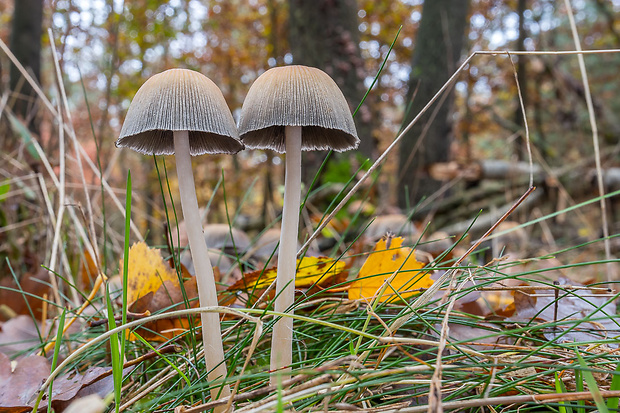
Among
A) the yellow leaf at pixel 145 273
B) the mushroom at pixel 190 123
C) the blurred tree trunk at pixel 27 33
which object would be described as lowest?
the yellow leaf at pixel 145 273

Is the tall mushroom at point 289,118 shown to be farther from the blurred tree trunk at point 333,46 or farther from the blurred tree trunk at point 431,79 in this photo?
the blurred tree trunk at point 431,79

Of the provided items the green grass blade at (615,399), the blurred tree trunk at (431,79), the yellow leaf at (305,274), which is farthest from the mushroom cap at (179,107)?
the blurred tree trunk at (431,79)

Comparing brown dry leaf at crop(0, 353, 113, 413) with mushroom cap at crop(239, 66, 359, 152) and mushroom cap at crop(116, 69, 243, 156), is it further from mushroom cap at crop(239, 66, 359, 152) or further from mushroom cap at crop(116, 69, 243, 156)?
mushroom cap at crop(239, 66, 359, 152)

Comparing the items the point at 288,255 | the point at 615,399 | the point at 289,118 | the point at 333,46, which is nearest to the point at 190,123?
the point at 289,118

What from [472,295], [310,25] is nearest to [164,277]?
[472,295]

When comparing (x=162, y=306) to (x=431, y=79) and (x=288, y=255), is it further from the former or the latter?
(x=431, y=79)

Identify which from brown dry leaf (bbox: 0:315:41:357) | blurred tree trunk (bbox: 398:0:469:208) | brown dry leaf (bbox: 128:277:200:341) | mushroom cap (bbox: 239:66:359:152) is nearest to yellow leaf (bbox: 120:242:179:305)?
brown dry leaf (bbox: 128:277:200:341)
